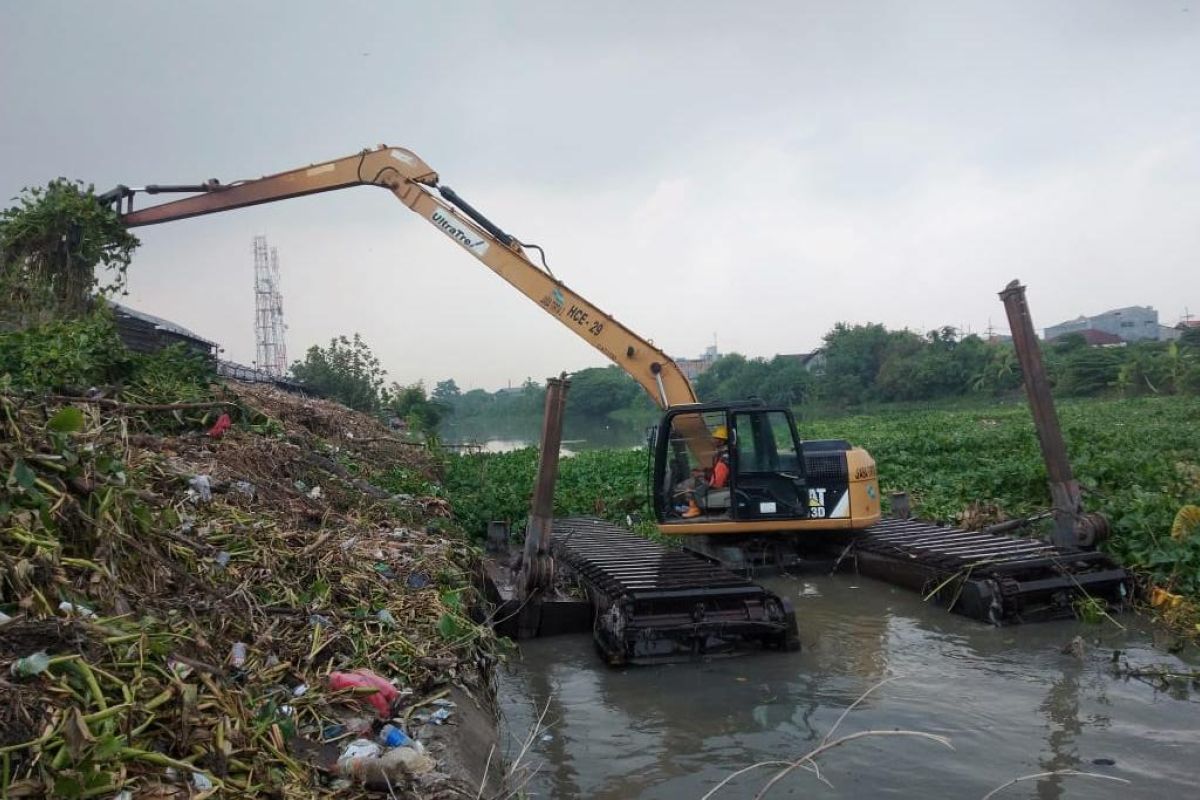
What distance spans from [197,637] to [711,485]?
23.2 ft

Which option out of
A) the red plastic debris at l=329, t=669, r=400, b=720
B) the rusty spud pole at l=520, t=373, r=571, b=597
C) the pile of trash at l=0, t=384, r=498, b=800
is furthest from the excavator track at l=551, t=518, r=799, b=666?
the red plastic debris at l=329, t=669, r=400, b=720

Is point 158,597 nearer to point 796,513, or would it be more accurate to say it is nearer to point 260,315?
point 796,513

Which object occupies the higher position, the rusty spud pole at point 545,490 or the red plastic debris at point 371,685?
the rusty spud pole at point 545,490

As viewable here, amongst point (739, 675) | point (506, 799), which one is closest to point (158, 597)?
point (506, 799)

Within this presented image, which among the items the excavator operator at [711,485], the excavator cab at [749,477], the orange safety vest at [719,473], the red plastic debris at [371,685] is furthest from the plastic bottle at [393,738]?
the orange safety vest at [719,473]

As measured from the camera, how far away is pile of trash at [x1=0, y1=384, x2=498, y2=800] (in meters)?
2.87

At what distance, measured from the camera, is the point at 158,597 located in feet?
12.9

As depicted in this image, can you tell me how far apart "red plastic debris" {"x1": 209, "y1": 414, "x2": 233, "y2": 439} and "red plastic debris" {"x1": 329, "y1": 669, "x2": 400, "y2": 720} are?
4.54 m

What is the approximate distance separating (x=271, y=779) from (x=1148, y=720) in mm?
5453

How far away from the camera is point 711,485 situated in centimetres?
1011

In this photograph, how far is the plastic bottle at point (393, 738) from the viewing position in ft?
12.4

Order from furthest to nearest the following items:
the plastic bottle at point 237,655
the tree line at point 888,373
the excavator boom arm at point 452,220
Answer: the tree line at point 888,373 < the excavator boom arm at point 452,220 < the plastic bottle at point 237,655

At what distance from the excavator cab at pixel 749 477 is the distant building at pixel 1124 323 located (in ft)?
306

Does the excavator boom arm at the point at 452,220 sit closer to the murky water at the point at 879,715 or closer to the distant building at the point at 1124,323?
the murky water at the point at 879,715
